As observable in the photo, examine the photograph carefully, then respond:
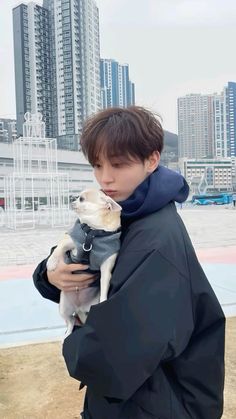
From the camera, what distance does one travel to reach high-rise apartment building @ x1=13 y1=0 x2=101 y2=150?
45156mm

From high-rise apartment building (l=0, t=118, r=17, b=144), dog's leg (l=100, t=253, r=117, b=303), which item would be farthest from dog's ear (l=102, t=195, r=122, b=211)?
high-rise apartment building (l=0, t=118, r=17, b=144)

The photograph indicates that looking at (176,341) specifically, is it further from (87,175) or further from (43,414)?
(87,175)

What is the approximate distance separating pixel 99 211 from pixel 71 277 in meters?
0.19

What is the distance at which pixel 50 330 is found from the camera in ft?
15.1

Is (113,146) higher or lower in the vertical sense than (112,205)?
higher

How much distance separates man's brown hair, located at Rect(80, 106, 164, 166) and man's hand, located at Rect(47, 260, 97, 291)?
31cm

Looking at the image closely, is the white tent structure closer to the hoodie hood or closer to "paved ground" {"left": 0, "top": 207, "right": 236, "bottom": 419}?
"paved ground" {"left": 0, "top": 207, "right": 236, "bottom": 419}

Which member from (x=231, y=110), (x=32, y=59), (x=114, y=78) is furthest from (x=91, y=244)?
(x=231, y=110)

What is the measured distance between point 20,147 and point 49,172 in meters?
1.67

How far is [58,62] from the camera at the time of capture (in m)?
47.3

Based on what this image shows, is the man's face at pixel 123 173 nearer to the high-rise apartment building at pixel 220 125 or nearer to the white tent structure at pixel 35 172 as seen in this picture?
the white tent structure at pixel 35 172

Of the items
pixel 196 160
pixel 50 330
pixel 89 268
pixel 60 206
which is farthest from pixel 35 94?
pixel 89 268

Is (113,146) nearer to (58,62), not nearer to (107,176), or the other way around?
(107,176)

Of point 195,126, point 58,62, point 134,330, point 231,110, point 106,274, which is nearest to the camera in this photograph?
point 134,330
